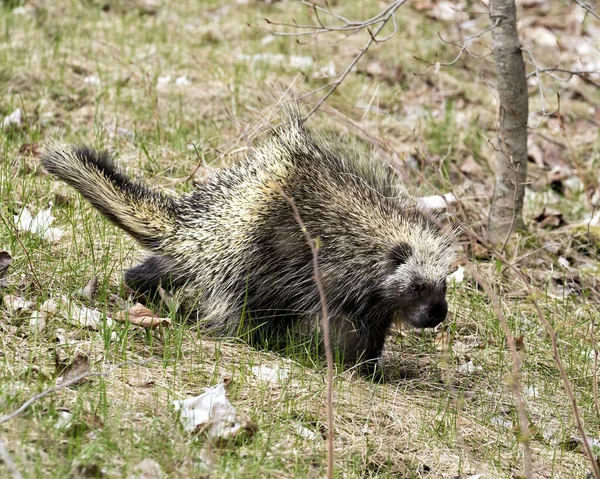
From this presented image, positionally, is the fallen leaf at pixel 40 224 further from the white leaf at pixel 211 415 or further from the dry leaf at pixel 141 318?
the white leaf at pixel 211 415

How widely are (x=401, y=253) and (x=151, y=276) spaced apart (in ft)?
4.83

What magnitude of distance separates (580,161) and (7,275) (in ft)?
19.5

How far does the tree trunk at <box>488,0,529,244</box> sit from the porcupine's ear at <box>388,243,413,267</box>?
142 cm

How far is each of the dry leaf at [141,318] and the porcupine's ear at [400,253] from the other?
4.25 feet

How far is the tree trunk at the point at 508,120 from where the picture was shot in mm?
5961

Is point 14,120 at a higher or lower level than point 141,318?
higher

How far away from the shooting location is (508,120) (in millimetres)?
6242

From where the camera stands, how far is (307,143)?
4.95 m

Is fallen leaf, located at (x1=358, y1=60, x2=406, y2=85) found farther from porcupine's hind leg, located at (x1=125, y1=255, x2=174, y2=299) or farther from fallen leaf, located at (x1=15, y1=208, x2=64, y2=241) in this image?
porcupine's hind leg, located at (x1=125, y1=255, x2=174, y2=299)

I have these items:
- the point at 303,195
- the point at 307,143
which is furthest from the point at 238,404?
the point at 307,143

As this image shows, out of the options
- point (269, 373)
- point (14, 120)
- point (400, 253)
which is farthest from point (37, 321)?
point (14, 120)

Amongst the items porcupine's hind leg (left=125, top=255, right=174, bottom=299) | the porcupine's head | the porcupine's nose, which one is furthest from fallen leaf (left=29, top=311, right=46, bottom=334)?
the porcupine's nose

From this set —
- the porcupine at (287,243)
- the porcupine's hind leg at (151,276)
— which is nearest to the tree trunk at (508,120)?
the porcupine at (287,243)

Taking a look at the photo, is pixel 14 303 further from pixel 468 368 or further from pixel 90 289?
pixel 468 368
